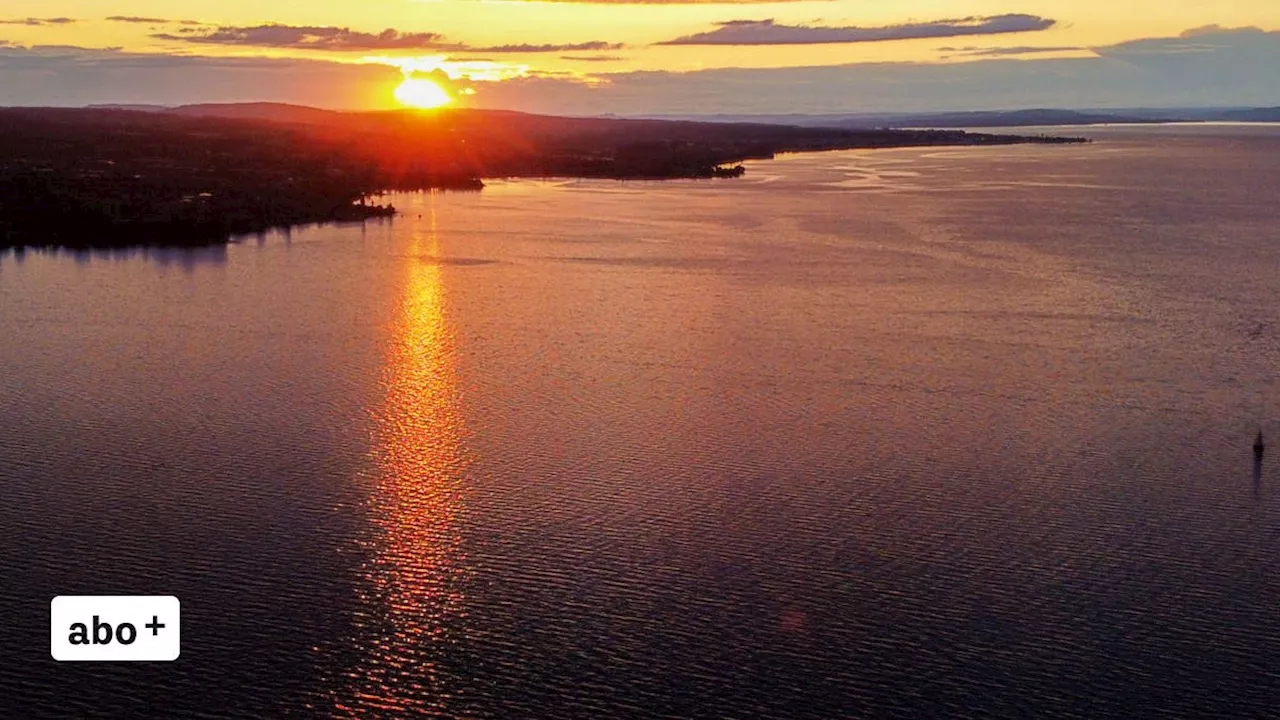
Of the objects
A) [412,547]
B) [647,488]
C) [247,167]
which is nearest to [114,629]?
[412,547]

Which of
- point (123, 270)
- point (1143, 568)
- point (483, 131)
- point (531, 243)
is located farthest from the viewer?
point (483, 131)

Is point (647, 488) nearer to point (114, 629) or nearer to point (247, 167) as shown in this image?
point (114, 629)

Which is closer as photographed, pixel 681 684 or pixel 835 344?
pixel 681 684

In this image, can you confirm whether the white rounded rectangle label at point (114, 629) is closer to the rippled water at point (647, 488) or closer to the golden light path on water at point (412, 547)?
the rippled water at point (647, 488)

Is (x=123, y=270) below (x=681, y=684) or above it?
above

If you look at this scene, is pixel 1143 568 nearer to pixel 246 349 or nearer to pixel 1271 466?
pixel 1271 466

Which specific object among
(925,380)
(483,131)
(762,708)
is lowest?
(762,708)

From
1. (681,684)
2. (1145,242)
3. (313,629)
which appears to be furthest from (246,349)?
(1145,242)

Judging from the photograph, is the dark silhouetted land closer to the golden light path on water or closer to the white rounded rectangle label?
the golden light path on water
